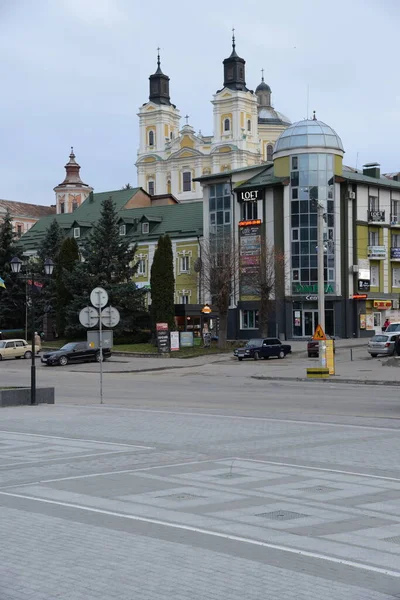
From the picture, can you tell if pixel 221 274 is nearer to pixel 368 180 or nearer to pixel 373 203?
pixel 368 180

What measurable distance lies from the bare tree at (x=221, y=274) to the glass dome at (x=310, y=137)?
9.36 m

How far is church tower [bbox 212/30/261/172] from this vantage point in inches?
5074

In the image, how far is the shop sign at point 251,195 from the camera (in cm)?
7188

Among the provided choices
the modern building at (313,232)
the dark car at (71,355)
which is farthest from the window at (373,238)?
the dark car at (71,355)

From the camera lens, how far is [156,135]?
137500 millimetres

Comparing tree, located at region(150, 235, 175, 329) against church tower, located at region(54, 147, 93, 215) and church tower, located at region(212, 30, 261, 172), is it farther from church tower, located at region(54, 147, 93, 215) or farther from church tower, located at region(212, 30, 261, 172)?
church tower, located at region(54, 147, 93, 215)

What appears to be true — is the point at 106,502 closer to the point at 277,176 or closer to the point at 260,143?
the point at 277,176

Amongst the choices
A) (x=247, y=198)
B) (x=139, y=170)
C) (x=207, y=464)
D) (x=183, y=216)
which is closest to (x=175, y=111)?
(x=139, y=170)

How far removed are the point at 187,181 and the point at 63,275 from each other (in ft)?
223

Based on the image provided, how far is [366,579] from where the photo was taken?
707cm

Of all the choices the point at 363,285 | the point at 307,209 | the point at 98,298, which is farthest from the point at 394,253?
the point at 98,298

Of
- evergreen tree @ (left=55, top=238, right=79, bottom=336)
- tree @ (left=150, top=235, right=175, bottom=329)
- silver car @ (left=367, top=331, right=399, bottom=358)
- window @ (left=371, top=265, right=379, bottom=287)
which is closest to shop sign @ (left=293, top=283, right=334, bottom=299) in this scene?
window @ (left=371, top=265, right=379, bottom=287)

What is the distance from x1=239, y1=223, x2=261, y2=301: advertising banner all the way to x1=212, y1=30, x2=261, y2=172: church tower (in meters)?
57.8

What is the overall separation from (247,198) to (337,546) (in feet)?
215
